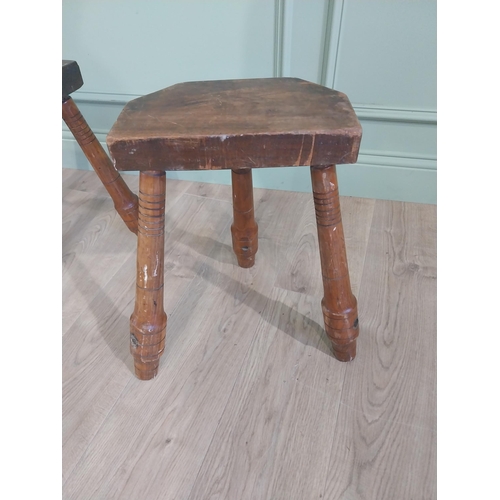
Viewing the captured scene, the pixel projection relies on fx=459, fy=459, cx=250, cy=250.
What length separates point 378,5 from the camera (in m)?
0.91

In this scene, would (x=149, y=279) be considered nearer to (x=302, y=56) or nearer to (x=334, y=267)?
(x=334, y=267)

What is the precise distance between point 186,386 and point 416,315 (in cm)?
40

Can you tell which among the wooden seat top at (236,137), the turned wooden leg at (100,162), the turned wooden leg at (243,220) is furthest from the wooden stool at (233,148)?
the turned wooden leg at (100,162)

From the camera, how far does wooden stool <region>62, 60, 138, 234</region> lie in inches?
32.8

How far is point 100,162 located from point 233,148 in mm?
450

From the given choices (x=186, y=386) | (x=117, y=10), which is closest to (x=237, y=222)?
(x=186, y=386)

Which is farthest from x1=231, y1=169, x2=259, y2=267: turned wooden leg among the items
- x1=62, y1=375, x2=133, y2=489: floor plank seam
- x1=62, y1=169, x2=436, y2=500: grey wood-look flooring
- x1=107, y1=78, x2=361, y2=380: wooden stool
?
x1=62, y1=375, x2=133, y2=489: floor plank seam

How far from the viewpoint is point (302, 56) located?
995 mm

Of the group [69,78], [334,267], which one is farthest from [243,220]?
[69,78]

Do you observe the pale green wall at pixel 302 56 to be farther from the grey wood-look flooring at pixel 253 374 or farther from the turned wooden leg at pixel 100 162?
the turned wooden leg at pixel 100 162

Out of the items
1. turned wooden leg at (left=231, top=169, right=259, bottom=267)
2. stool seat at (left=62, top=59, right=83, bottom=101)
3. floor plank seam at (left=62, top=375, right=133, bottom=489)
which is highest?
stool seat at (left=62, top=59, right=83, bottom=101)

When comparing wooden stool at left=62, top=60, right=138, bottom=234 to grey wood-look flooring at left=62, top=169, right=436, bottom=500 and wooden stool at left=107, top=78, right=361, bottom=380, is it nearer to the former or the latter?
grey wood-look flooring at left=62, top=169, right=436, bottom=500

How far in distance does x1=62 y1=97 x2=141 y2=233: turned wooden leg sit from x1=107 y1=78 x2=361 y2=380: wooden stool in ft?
0.90

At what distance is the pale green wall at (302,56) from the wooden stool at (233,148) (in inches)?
13.1
